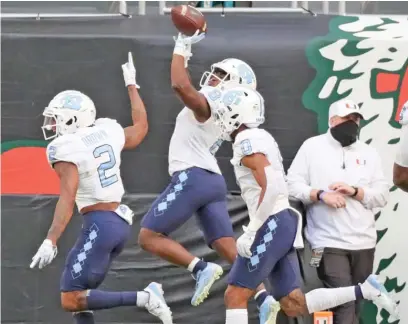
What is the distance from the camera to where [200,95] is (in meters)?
7.40

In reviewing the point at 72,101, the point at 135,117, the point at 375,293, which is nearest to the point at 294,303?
the point at 375,293

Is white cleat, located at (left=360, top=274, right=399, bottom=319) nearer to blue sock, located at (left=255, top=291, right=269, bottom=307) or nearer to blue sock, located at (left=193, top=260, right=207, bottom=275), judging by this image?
blue sock, located at (left=255, top=291, right=269, bottom=307)

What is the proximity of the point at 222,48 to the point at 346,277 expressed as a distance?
223 cm

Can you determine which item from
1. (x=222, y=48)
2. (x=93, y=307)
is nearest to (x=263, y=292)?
(x=93, y=307)

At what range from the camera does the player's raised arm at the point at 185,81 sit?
727 cm

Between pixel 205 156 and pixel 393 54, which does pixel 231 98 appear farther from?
pixel 393 54

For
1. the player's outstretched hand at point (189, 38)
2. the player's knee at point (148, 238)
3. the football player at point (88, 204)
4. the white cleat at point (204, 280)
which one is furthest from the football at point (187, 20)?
the white cleat at point (204, 280)

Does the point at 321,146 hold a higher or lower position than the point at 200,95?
lower

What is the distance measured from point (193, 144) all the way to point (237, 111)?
28.0 inches

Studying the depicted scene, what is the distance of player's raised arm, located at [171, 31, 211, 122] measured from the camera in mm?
7273

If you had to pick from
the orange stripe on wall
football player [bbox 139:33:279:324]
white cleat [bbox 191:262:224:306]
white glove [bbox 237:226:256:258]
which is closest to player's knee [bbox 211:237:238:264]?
football player [bbox 139:33:279:324]

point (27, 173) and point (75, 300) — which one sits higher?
point (27, 173)

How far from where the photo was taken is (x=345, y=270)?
7938mm

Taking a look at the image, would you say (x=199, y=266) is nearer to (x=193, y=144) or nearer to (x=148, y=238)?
(x=148, y=238)
